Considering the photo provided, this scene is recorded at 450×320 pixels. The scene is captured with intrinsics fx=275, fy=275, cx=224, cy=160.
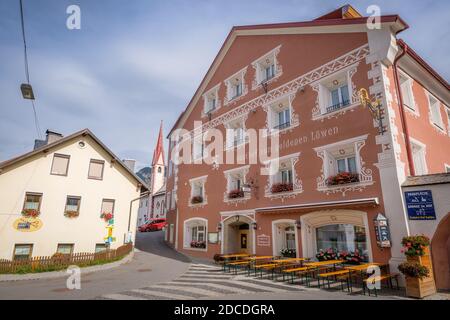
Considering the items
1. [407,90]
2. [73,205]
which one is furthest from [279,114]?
[73,205]

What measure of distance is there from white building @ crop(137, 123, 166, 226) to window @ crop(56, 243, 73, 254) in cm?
3124

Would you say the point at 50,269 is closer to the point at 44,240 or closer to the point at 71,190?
the point at 44,240

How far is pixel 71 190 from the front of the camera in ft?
61.3

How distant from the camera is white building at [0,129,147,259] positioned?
16.5 m

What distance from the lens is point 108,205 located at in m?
20.0

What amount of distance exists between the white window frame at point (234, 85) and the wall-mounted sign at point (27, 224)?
14681mm

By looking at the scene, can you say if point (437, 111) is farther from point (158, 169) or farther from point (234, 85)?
point (158, 169)

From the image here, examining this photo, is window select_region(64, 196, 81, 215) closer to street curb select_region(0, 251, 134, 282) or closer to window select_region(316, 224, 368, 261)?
street curb select_region(0, 251, 134, 282)

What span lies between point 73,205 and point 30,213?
2453 millimetres

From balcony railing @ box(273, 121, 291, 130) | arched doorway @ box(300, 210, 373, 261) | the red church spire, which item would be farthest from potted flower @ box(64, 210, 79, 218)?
the red church spire
